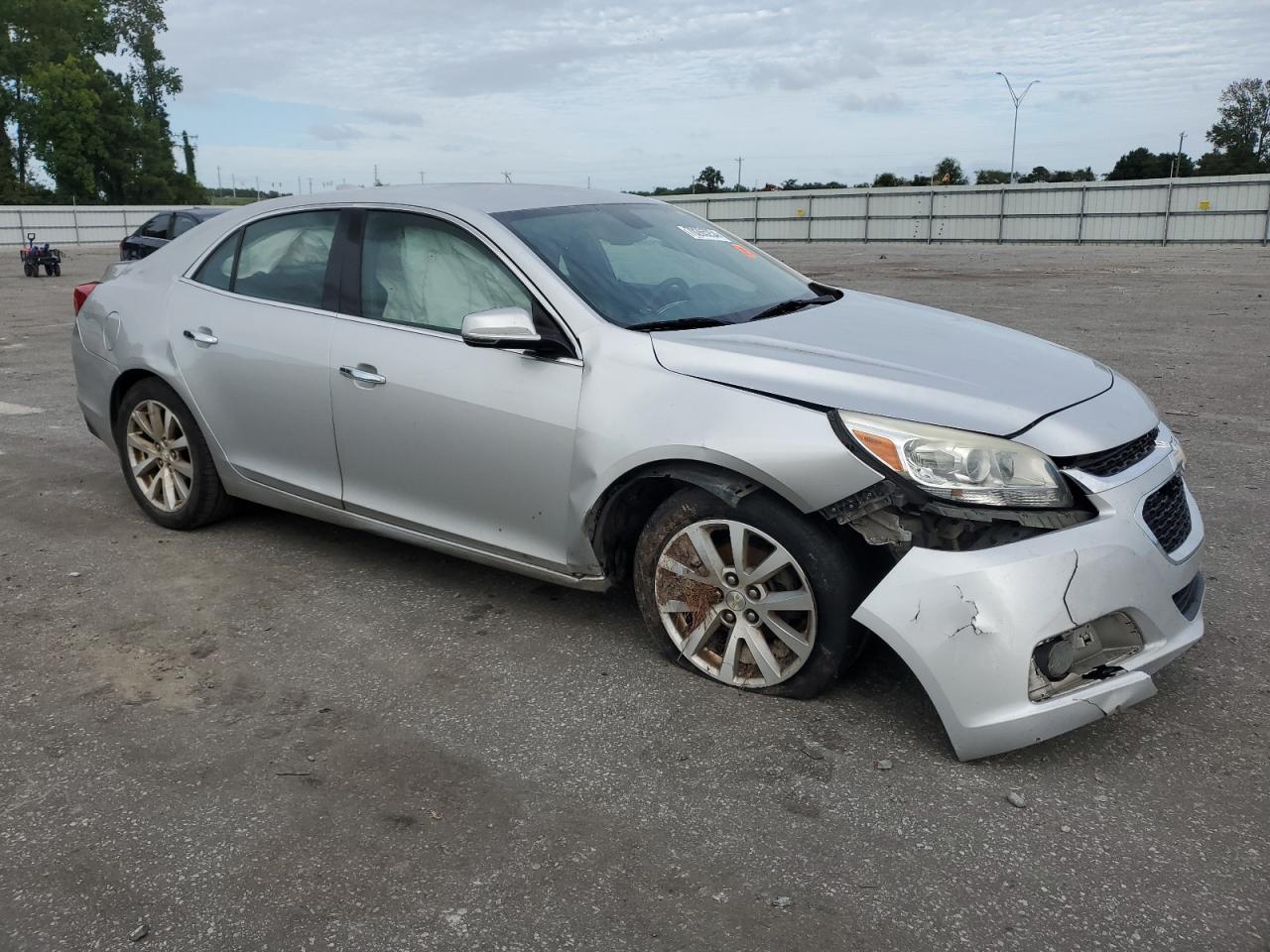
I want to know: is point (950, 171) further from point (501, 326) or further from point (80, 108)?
point (501, 326)

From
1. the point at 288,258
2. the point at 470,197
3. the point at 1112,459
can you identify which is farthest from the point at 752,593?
the point at 288,258

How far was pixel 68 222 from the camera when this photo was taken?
49.1 metres

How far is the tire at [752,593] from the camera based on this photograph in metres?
3.24

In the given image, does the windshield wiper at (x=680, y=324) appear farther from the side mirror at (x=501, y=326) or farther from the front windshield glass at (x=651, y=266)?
the side mirror at (x=501, y=326)

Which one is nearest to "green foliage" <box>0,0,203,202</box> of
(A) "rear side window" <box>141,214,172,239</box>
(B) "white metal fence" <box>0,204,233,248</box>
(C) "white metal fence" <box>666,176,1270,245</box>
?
(B) "white metal fence" <box>0,204,233,248</box>

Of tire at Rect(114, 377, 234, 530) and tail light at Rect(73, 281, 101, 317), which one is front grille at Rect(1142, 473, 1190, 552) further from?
tail light at Rect(73, 281, 101, 317)

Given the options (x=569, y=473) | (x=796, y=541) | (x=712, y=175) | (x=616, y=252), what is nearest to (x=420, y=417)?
(x=569, y=473)

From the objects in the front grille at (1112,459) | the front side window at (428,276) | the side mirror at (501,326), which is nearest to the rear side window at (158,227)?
the front side window at (428,276)

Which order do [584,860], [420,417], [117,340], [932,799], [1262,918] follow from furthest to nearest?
1. [117,340]
2. [420,417]
3. [932,799]
4. [584,860]
5. [1262,918]

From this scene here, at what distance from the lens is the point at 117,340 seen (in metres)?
5.14

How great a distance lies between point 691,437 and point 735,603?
→ 1.75ft

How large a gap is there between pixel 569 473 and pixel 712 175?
8218 centimetres

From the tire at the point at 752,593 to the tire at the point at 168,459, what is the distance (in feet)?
7.72

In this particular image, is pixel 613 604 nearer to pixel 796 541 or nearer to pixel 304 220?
pixel 796 541
